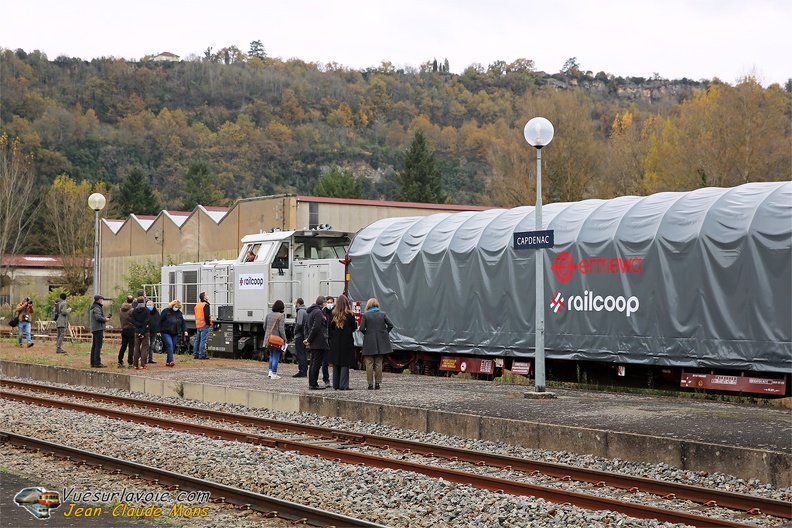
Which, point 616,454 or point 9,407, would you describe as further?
point 9,407

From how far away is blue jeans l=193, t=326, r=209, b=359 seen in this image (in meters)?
26.8

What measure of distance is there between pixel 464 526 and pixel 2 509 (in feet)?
13.9

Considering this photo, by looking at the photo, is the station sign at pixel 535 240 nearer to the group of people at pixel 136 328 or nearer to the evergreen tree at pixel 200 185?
the group of people at pixel 136 328

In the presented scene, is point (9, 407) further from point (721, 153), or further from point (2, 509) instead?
point (721, 153)

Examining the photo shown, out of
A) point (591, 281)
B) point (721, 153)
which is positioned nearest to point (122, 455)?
point (591, 281)

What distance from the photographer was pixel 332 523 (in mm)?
7684

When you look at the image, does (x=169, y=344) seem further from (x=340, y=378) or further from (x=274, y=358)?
(x=340, y=378)

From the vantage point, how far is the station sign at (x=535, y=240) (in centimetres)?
1530

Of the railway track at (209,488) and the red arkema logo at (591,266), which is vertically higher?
the red arkema logo at (591,266)

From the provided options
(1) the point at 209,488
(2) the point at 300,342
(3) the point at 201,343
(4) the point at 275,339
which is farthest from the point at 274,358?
(1) the point at 209,488

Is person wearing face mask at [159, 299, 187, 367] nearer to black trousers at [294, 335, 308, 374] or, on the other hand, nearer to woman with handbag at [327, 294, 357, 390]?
black trousers at [294, 335, 308, 374]

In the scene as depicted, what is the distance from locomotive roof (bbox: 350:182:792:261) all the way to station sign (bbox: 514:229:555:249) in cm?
219

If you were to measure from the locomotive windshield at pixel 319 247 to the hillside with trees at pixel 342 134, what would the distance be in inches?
1049

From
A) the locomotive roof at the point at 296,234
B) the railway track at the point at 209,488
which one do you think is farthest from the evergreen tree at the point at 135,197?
the railway track at the point at 209,488
